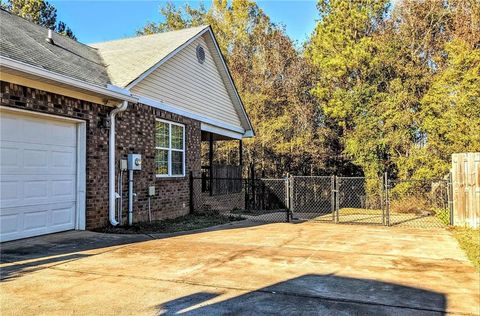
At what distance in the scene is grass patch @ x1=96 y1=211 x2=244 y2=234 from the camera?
29.5 feet

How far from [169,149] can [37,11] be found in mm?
22129

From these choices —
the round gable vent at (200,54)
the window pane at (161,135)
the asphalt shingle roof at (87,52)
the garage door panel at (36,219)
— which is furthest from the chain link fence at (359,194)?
the garage door panel at (36,219)

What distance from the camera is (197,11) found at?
96.7 ft

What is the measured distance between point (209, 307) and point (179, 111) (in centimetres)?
899

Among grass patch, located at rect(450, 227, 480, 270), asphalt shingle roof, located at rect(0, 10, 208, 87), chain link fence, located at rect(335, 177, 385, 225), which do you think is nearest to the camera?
grass patch, located at rect(450, 227, 480, 270)

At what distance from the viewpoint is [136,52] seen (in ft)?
40.1

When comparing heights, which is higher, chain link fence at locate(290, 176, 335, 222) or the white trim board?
the white trim board

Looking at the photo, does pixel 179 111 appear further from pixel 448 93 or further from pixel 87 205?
pixel 448 93

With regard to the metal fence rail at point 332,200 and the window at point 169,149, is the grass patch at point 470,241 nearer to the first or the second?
the metal fence rail at point 332,200

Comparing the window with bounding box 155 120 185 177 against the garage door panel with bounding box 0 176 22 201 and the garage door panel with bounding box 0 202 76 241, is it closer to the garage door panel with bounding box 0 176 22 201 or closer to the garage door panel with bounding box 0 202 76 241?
the garage door panel with bounding box 0 202 76 241

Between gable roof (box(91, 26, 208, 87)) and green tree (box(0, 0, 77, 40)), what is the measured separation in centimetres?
1663

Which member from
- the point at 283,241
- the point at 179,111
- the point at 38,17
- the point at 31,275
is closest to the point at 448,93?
the point at 179,111

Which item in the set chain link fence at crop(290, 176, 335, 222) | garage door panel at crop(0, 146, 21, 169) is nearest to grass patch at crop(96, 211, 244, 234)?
garage door panel at crop(0, 146, 21, 169)

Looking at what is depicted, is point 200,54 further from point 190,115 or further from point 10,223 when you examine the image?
point 10,223
